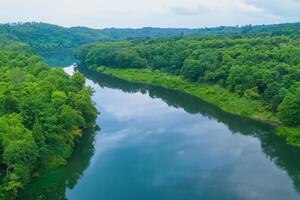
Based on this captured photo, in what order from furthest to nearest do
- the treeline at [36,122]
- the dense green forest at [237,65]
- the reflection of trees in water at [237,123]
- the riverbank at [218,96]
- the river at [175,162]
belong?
1. the dense green forest at [237,65]
2. the riverbank at [218,96]
3. the reflection of trees in water at [237,123]
4. the river at [175,162]
5. the treeline at [36,122]

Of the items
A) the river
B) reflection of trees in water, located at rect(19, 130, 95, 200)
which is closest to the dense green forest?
the river

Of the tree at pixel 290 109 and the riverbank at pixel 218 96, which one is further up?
the tree at pixel 290 109

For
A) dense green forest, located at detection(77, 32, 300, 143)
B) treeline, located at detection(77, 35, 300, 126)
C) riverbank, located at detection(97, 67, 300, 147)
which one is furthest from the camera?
treeline, located at detection(77, 35, 300, 126)

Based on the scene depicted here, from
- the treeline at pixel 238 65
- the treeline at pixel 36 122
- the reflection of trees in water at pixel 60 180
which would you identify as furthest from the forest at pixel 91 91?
the reflection of trees in water at pixel 60 180

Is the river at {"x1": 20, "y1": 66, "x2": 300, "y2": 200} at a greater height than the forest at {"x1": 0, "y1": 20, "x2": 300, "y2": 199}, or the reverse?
the forest at {"x1": 0, "y1": 20, "x2": 300, "y2": 199}

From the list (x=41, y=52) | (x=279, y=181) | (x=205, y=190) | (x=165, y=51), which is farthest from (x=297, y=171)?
(x=41, y=52)

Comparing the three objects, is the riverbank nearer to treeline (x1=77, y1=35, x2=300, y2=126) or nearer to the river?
treeline (x1=77, y1=35, x2=300, y2=126)

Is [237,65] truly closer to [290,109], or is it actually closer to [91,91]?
[290,109]

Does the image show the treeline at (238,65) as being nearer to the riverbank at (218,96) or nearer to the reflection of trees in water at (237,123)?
the riverbank at (218,96)
